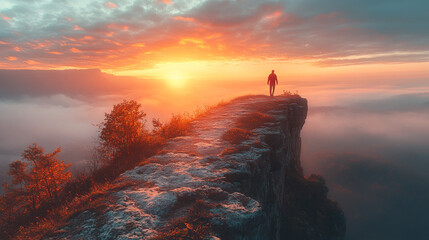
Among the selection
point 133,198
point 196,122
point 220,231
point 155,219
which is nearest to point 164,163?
point 133,198

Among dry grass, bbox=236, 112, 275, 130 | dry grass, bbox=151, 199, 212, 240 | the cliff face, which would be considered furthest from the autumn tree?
dry grass, bbox=151, 199, 212, 240

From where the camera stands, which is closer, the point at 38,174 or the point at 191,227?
the point at 191,227

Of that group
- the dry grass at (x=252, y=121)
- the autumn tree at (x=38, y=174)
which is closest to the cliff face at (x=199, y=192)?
the dry grass at (x=252, y=121)

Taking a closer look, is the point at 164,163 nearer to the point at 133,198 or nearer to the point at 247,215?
the point at 133,198

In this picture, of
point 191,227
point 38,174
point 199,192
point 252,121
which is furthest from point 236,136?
point 38,174

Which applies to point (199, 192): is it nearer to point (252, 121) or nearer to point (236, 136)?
point (236, 136)

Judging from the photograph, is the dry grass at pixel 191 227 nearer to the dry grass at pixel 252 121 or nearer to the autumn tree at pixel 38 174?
the dry grass at pixel 252 121

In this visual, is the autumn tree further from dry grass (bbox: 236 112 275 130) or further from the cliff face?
dry grass (bbox: 236 112 275 130)

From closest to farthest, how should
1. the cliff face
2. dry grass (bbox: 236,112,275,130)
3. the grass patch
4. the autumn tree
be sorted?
the cliff face < the grass patch < dry grass (bbox: 236,112,275,130) < the autumn tree

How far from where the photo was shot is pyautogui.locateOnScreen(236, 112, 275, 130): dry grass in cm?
1542

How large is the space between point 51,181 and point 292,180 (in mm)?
32146

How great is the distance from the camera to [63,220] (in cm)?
595

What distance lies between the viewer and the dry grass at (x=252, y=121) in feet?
50.6

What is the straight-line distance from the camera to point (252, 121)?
1608 cm
